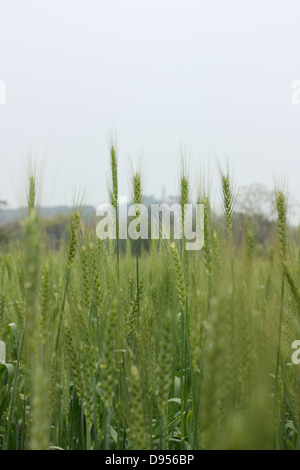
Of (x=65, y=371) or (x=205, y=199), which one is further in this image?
(x=65, y=371)

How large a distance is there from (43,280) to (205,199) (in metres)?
0.58

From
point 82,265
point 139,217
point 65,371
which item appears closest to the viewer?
point 82,265

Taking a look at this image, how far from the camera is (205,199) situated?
1495mm

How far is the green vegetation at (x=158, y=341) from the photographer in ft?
3.10

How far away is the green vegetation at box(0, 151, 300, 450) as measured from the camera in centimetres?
94

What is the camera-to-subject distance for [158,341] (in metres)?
1.51

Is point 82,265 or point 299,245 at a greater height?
point 299,245

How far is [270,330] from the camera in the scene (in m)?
1.30
